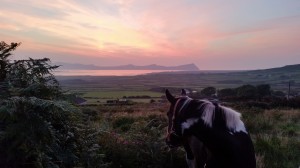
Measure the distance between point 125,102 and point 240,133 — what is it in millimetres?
33354

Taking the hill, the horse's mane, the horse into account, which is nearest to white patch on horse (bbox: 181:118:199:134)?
the horse

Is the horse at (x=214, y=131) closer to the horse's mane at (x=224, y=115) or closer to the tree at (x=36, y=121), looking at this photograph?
the horse's mane at (x=224, y=115)

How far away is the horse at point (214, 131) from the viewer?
13.3ft

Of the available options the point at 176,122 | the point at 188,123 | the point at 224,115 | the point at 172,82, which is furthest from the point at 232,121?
the point at 172,82

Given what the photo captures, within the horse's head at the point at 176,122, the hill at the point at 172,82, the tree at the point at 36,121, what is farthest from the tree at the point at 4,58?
the hill at the point at 172,82

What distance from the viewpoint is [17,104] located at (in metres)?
3.49

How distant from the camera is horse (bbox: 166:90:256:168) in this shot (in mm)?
4066

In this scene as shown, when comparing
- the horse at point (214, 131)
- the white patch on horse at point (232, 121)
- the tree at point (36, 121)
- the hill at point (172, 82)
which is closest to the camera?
the tree at point (36, 121)

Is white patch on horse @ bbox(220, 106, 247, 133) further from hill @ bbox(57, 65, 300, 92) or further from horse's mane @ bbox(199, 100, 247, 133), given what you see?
hill @ bbox(57, 65, 300, 92)

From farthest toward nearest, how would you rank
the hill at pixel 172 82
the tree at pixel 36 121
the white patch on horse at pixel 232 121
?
the hill at pixel 172 82 → the white patch on horse at pixel 232 121 → the tree at pixel 36 121

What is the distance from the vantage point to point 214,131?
408 centimetres

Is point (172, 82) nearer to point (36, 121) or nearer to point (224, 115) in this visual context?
point (224, 115)

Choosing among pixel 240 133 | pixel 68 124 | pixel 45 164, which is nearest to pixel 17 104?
pixel 45 164

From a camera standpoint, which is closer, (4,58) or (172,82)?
(4,58)
